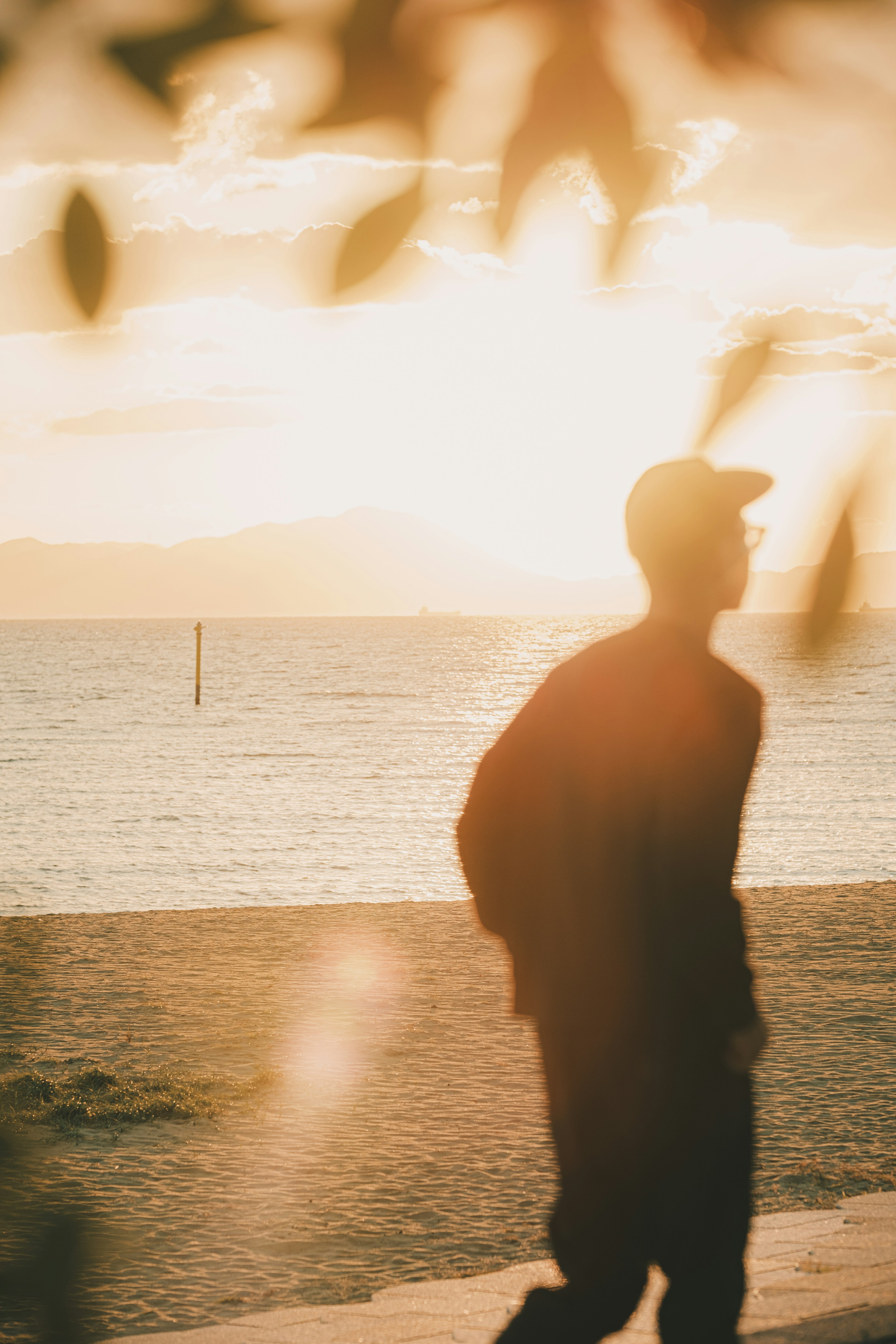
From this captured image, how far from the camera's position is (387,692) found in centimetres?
8481

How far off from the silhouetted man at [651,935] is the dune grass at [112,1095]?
170 inches

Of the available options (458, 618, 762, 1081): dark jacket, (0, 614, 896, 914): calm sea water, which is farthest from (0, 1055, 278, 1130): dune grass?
(458, 618, 762, 1081): dark jacket

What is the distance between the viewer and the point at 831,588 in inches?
59.1

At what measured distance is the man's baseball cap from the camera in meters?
2.43

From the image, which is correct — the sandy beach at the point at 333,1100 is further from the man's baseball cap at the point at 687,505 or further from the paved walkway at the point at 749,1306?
the man's baseball cap at the point at 687,505

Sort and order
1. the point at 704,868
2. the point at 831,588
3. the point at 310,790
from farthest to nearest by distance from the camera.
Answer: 1. the point at 310,790
2. the point at 704,868
3. the point at 831,588

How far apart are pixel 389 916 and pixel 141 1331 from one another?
330 inches

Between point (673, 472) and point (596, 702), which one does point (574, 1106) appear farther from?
point (673, 472)

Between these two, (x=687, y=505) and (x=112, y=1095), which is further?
(x=112, y=1095)

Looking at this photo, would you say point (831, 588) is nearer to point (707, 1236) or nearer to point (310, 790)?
point (707, 1236)

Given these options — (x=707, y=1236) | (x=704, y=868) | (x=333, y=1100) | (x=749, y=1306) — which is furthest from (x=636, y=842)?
(x=333, y=1100)

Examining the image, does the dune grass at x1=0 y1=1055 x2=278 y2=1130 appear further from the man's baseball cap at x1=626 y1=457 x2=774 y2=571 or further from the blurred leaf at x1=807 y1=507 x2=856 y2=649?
the blurred leaf at x1=807 y1=507 x2=856 y2=649

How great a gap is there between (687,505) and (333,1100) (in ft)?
16.5

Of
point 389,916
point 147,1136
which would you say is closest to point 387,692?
point 389,916
